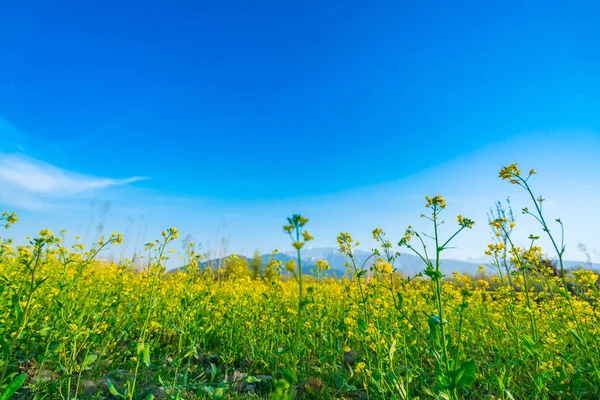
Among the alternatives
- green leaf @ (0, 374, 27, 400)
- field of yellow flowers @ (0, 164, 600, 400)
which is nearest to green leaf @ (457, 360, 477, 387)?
field of yellow flowers @ (0, 164, 600, 400)

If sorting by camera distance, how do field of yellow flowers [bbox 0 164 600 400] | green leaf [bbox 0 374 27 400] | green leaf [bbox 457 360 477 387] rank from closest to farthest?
green leaf [bbox 457 360 477 387] < green leaf [bbox 0 374 27 400] < field of yellow flowers [bbox 0 164 600 400]

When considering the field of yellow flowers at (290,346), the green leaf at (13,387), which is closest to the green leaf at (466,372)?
the field of yellow flowers at (290,346)

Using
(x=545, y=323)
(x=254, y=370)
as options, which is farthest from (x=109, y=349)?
(x=545, y=323)

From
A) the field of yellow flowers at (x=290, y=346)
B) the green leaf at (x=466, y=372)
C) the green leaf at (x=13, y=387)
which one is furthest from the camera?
the field of yellow flowers at (x=290, y=346)

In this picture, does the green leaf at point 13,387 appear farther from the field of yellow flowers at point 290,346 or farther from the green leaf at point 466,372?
the green leaf at point 466,372

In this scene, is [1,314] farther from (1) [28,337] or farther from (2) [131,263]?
(2) [131,263]

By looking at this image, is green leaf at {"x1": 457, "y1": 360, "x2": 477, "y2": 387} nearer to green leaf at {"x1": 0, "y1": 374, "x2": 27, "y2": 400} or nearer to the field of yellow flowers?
the field of yellow flowers

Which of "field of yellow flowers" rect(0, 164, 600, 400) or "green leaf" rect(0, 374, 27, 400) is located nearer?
"green leaf" rect(0, 374, 27, 400)

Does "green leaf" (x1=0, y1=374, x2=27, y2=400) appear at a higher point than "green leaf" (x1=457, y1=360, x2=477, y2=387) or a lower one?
lower

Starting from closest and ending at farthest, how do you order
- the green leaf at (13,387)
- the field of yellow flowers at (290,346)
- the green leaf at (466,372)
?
the green leaf at (466,372) → the green leaf at (13,387) → the field of yellow flowers at (290,346)

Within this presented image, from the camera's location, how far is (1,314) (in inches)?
Answer: 108

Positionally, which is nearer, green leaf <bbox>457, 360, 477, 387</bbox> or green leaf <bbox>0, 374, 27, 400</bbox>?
Answer: green leaf <bbox>457, 360, 477, 387</bbox>

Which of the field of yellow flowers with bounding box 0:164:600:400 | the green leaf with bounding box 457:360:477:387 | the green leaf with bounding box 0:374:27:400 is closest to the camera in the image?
the green leaf with bounding box 457:360:477:387

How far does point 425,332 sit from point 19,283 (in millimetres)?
4852
